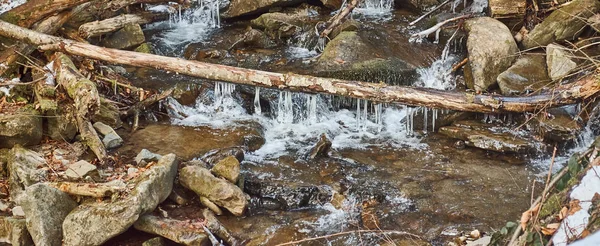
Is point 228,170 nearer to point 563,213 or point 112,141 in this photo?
point 112,141

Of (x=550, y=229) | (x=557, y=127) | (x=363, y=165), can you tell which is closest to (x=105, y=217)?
(x=363, y=165)

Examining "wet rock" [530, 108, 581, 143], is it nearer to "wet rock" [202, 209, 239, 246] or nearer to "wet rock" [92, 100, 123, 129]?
"wet rock" [202, 209, 239, 246]

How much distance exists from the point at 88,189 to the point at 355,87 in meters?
3.36

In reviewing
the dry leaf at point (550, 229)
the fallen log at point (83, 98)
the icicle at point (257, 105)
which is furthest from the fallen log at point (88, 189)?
the dry leaf at point (550, 229)

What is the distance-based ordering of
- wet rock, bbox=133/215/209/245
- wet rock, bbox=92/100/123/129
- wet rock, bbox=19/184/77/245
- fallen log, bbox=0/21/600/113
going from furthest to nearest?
wet rock, bbox=92/100/123/129, fallen log, bbox=0/21/600/113, wet rock, bbox=133/215/209/245, wet rock, bbox=19/184/77/245

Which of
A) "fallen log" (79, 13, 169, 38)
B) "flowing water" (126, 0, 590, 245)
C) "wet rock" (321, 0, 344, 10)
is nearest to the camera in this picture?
"flowing water" (126, 0, 590, 245)

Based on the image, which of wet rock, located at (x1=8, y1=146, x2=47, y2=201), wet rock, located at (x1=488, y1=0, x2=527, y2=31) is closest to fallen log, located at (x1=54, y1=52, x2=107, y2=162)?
wet rock, located at (x1=8, y1=146, x2=47, y2=201)

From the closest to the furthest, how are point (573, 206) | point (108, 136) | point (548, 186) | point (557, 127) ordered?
point (573, 206) → point (548, 186) → point (108, 136) → point (557, 127)

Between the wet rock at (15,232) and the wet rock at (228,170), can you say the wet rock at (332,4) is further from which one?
the wet rock at (15,232)

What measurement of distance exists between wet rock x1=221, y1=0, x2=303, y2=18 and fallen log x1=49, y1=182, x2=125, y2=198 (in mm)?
6474

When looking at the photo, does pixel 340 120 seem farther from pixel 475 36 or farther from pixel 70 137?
pixel 70 137

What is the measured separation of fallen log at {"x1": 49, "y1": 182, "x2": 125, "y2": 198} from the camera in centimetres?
512

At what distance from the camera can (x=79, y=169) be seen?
5637 mm

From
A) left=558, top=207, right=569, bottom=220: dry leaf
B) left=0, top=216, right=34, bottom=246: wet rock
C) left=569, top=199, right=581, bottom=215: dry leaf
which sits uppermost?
left=569, top=199, right=581, bottom=215: dry leaf
